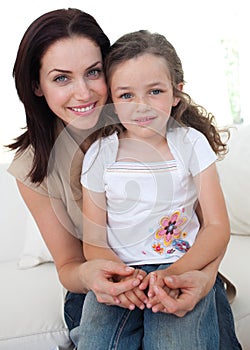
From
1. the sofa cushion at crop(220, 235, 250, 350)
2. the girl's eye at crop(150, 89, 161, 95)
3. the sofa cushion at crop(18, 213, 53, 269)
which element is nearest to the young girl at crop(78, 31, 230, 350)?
the girl's eye at crop(150, 89, 161, 95)

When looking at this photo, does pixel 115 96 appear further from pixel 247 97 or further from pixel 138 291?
pixel 247 97

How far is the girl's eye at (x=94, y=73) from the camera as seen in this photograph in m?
1.47

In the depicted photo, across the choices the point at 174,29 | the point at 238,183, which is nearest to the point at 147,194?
the point at 238,183

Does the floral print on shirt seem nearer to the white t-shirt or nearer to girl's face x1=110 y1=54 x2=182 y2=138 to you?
the white t-shirt

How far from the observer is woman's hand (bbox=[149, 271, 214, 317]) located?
48.8 inches

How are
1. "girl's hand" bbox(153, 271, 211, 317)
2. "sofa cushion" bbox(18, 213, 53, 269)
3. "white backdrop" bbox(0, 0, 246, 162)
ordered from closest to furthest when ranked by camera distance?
"girl's hand" bbox(153, 271, 211, 317)
"sofa cushion" bbox(18, 213, 53, 269)
"white backdrop" bbox(0, 0, 246, 162)

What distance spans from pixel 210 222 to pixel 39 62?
56cm

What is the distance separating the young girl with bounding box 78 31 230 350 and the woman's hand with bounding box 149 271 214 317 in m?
0.04

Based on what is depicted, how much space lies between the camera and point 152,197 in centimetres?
139

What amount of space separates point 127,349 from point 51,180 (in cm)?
48

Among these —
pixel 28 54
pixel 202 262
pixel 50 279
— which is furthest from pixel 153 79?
pixel 50 279

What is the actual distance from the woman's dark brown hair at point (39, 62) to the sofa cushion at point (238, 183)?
82 centimetres

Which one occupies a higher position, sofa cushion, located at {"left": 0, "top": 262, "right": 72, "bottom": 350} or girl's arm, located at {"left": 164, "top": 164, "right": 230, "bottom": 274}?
girl's arm, located at {"left": 164, "top": 164, "right": 230, "bottom": 274}

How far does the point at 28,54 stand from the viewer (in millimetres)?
1458
